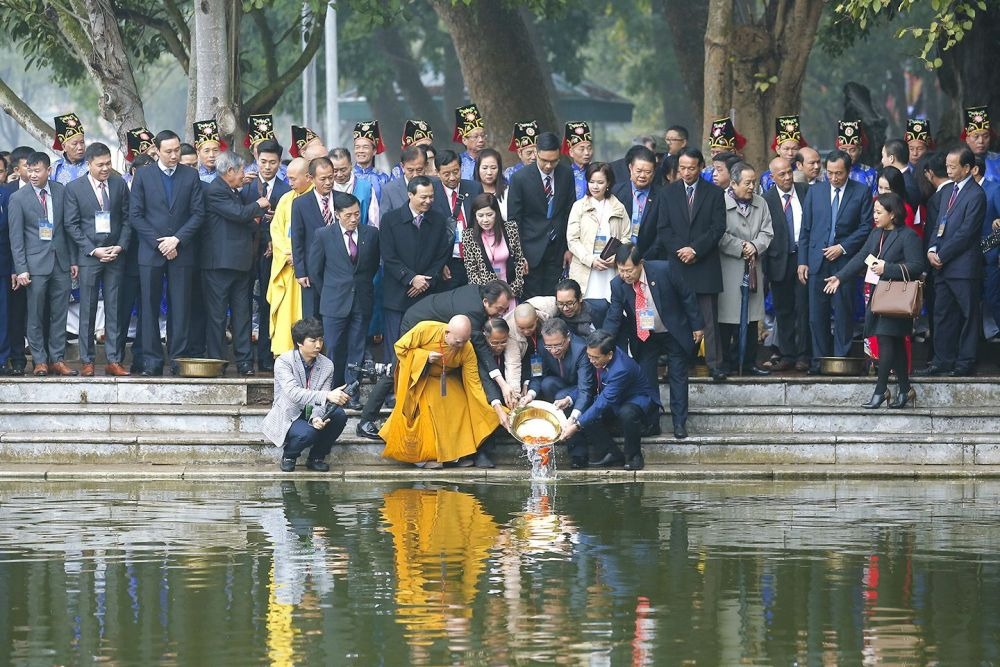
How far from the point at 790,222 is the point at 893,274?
160 cm

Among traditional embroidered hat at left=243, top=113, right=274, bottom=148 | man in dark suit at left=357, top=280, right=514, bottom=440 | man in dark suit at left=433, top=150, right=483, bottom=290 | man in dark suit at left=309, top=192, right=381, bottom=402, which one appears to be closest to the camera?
man in dark suit at left=357, top=280, right=514, bottom=440

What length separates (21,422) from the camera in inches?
579

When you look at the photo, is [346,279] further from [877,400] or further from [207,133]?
[877,400]

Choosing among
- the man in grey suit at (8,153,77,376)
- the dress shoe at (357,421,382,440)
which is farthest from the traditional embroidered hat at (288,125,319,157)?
the dress shoe at (357,421,382,440)

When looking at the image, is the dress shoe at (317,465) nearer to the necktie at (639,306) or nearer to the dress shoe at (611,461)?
the dress shoe at (611,461)

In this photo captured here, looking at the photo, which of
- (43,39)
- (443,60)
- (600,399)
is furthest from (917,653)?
(443,60)

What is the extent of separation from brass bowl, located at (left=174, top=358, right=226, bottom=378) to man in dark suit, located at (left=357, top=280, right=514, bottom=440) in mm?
1511

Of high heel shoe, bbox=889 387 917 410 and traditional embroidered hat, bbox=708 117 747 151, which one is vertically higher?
traditional embroidered hat, bbox=708 117 747 151

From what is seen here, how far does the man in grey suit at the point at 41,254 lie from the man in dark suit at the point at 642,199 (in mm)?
4761

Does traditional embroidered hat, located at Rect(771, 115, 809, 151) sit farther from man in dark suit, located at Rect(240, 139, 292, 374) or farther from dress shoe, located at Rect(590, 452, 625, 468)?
man in dark suit, located at Rect(240, 139, 292, 374)

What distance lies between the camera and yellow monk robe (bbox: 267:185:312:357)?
1543cm

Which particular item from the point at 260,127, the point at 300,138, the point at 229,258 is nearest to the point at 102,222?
the point at 229,258

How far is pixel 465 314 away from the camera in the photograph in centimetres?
1424

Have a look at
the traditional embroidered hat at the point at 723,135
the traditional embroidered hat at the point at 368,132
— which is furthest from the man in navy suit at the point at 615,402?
the traditional embroidered hat at the point at 723,135
